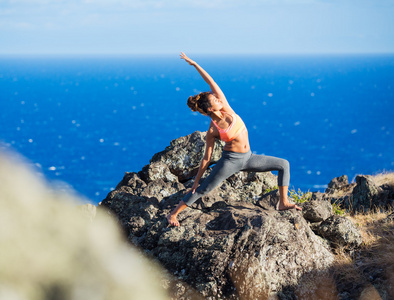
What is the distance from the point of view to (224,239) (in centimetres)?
647

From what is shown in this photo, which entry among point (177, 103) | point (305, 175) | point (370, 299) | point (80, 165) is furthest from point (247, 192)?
point (177, 103)

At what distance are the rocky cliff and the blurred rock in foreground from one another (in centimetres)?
459

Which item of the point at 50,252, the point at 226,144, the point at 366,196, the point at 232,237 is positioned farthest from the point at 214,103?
the point at 366,196

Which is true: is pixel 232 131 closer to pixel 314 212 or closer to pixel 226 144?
pixel 226 144

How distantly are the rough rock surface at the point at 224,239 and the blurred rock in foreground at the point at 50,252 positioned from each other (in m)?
4.56

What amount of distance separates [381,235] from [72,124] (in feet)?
531

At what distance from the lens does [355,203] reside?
11.0m

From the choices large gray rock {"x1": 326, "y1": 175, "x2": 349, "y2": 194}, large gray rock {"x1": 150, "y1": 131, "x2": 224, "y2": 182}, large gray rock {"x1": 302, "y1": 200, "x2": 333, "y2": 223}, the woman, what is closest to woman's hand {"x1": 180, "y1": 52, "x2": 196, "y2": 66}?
the woman

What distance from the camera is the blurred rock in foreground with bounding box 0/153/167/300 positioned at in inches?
58.7

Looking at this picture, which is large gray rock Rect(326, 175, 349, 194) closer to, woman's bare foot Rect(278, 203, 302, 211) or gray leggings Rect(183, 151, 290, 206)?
woman's bare foot Rect(278, 203, 302, 211)

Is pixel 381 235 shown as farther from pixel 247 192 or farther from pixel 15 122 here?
pixel 15 122

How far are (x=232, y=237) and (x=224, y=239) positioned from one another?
13 centimetres

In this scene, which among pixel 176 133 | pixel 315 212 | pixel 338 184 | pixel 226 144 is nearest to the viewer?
pixel 226 144

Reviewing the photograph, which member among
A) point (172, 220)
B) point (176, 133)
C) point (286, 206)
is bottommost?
point (172, 220)
